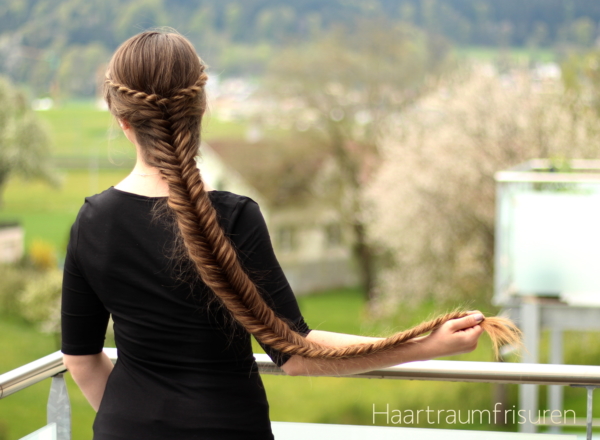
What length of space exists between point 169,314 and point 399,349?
0.37m

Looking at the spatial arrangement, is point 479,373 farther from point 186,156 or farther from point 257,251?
point 186,156

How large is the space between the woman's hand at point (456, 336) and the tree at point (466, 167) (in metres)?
12.9

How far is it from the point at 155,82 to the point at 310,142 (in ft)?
74.7

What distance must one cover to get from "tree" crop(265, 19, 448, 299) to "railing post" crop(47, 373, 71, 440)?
803 inches

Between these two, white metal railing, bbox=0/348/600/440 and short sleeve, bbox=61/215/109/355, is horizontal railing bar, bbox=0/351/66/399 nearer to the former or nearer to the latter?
white metal railing, bbox=0/348/600/440

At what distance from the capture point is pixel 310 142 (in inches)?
931

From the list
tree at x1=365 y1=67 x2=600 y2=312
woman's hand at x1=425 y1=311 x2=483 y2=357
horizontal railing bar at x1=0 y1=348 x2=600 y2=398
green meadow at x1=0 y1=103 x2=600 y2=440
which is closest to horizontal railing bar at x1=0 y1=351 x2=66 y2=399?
horizontal railing bar at x1=0 y1=348 x2=600 y2=398

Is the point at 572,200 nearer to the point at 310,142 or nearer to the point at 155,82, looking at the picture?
the point at 155,82

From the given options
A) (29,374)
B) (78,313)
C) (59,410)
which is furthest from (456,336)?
(59,410)

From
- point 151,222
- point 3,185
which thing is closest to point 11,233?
point 3,185

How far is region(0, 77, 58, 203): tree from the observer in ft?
89.1

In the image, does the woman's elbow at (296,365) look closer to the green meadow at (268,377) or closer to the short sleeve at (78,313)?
the short sleeve at (78,313)

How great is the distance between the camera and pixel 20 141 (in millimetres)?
28141

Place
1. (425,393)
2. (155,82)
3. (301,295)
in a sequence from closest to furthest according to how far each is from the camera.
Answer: (155,82) → (425,393) → (301,295)
